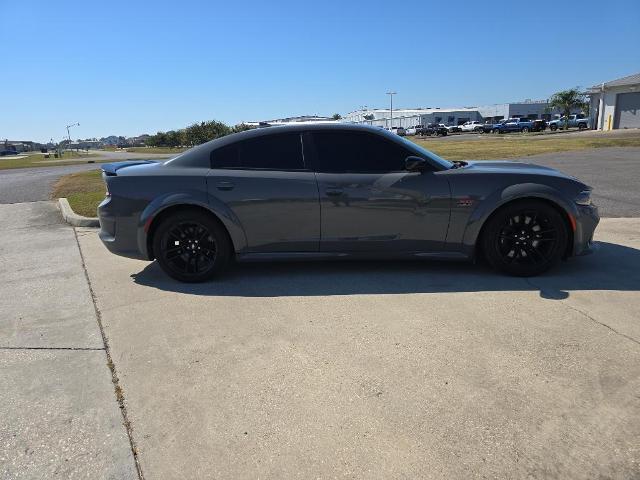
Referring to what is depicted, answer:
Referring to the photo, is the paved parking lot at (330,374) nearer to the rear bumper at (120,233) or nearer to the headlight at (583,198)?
the rear bumper at (120,233)

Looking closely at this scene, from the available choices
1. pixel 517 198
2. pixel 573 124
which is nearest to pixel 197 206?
pixel 517 198

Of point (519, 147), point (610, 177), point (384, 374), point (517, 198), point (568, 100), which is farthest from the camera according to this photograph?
point (568, 100)

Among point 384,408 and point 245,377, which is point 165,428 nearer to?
point 245,377

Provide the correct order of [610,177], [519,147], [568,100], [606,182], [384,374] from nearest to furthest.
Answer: [384,374]
[606,182]
[610,177]
[519,147]
[568,100]

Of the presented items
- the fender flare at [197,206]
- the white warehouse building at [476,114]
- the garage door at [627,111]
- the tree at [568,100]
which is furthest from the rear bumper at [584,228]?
the white warehouse building at [476,114]

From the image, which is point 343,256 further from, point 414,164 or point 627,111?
point 627,111

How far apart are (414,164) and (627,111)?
48927mm

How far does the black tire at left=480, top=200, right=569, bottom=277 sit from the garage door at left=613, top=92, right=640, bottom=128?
47.5 metres

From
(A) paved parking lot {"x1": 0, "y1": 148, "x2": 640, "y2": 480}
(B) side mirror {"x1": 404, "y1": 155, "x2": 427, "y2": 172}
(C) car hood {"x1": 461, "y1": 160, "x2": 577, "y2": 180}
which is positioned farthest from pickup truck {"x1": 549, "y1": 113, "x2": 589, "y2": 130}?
(B) side mirror {"x1": 404, "y1": 155, "x2": 427, "y2": 172}

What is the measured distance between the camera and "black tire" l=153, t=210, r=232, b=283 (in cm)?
479

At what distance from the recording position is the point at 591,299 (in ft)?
13.4

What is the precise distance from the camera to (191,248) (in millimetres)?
4859

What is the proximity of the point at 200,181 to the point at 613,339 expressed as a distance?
3642 millimetres

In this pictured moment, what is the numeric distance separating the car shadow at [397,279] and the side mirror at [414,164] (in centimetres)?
102
